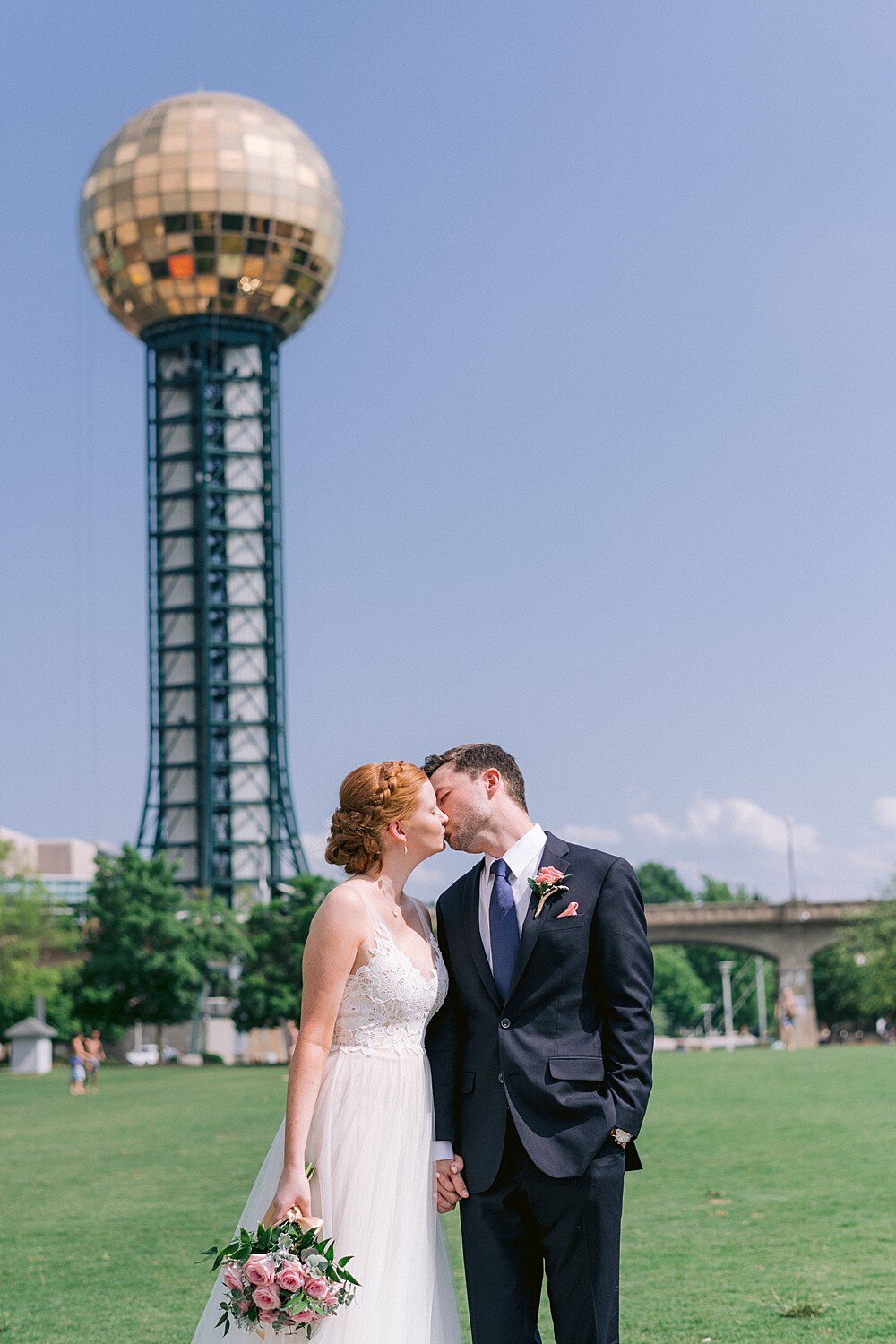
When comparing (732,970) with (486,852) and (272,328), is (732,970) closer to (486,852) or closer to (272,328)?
(272,328)

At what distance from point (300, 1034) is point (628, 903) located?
1085 millimetres

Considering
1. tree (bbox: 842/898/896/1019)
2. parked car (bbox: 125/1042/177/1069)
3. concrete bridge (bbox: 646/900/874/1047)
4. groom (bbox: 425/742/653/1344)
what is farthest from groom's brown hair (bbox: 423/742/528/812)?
parked car (bbox: 125/1042/177/1069)

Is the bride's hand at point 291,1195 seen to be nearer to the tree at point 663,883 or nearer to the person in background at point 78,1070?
the person in background at point 78,1070

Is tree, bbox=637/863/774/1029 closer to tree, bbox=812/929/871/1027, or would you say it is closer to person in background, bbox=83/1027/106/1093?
tree, bbox=812/929/871/1027

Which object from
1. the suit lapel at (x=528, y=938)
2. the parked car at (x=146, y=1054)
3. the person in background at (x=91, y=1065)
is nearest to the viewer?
the suit lapel at (x=528, y=938)

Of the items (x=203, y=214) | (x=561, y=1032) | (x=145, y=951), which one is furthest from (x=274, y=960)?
(x=561, y=1032)

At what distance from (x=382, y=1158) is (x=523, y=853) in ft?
3.41

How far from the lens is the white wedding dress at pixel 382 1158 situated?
5168 millimetres

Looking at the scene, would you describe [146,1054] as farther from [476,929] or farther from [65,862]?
[476,929]

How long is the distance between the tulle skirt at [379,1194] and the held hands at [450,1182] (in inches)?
2.3

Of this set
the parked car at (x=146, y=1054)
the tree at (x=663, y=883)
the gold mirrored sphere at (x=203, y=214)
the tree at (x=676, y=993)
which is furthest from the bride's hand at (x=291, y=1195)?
the tree at (x=663, y=883)

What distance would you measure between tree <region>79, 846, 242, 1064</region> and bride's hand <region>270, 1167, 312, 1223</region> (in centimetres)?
5127

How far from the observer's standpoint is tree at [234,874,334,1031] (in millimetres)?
55219

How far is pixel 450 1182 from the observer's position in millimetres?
5172
